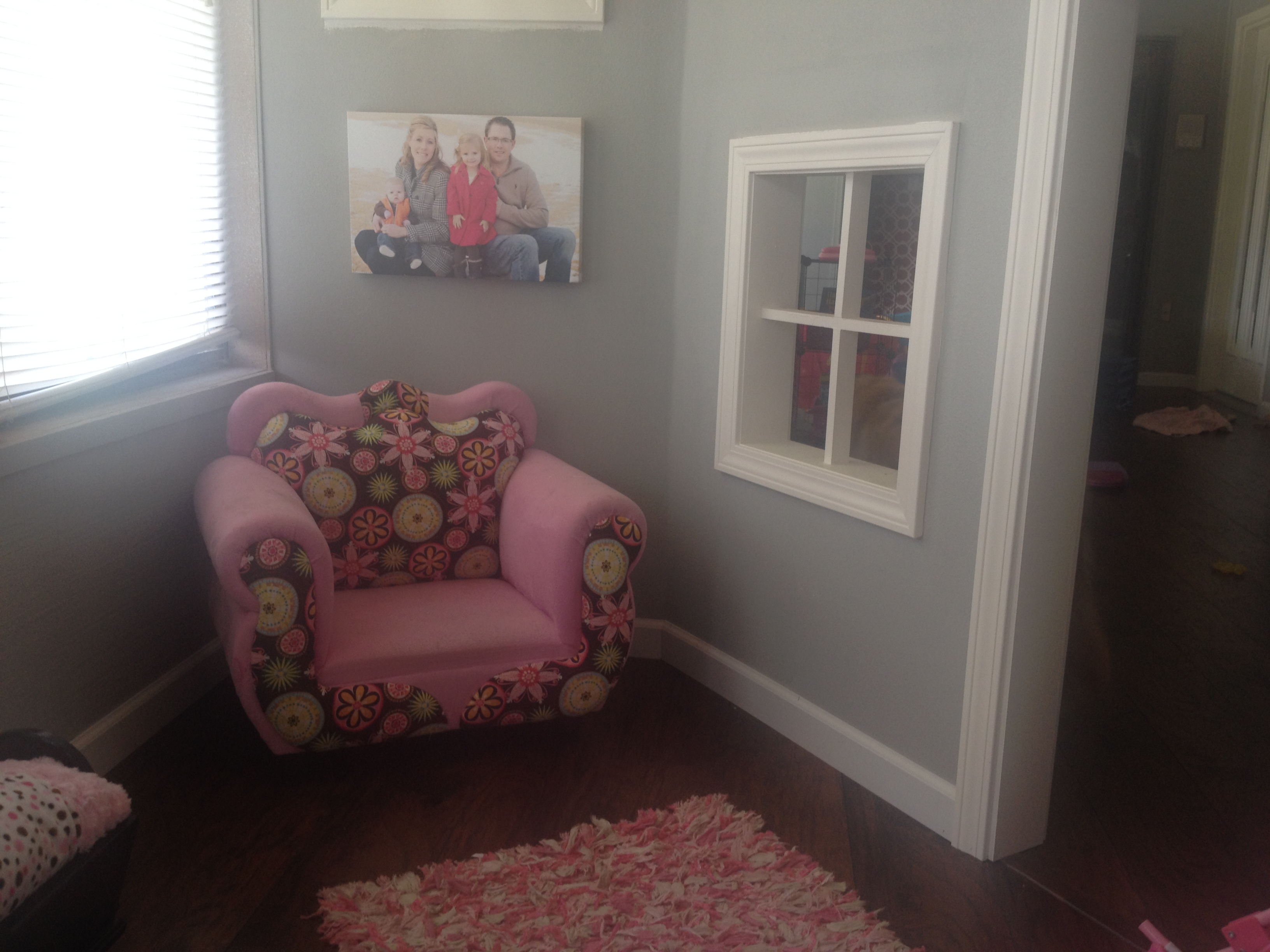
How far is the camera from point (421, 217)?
2.96 metres

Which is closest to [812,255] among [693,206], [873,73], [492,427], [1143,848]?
[693,206]

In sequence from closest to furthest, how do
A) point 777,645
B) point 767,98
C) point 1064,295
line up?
1. point 1064,295
2. point 767,98
3. point 777,645

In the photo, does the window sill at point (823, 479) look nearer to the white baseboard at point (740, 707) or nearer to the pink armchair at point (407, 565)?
the pink armchair at point (407, 565)

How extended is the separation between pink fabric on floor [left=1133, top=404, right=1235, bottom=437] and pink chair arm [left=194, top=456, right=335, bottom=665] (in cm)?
560

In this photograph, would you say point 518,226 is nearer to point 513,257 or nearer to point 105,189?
point 513,257

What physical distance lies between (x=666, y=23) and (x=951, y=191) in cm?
111

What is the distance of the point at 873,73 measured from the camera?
234 cm

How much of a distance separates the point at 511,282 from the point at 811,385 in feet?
2.90

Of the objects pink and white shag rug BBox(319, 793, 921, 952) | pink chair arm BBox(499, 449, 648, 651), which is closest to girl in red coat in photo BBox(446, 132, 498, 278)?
pink chair arm BBox(499, 449, 648, 651)

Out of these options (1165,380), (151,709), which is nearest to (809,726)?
(151,709)

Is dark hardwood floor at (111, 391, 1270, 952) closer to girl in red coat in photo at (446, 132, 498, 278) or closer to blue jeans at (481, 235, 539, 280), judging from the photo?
blue jeans at (481, 235, 539, 280)

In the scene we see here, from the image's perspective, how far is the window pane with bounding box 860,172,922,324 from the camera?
104 inches

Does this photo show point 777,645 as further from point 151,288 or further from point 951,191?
point 151,288

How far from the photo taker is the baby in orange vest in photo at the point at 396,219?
9.70 feet
